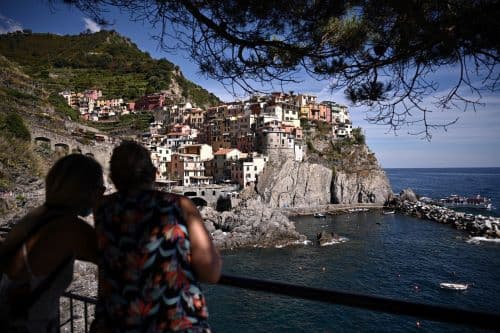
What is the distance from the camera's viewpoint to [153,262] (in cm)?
112

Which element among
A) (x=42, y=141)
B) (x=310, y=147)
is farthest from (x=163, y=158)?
(x=310, y=147)

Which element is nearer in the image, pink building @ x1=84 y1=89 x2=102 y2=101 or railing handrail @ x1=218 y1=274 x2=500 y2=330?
railing handrail @ x1=218 y1=274 x2=500 y2=330

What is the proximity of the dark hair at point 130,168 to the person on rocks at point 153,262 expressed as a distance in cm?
2

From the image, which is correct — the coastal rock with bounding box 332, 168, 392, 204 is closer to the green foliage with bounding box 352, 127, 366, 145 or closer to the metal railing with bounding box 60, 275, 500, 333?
the green foliage with bounding box 352, 127, 366, 145

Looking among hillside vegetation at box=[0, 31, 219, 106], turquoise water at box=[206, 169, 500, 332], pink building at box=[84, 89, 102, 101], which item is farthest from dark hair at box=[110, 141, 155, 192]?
hillside vegetation at box=[0, 31, 219, 106]

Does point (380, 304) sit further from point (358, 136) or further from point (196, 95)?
point (196, 95)

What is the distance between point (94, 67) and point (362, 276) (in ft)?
248

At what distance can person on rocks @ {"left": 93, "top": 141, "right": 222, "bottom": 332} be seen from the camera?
3.69 feet

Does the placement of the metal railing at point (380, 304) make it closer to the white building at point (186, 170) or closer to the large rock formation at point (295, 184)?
the white building at point (186, 170)

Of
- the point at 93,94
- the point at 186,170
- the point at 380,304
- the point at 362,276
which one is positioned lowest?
the point at 362,276

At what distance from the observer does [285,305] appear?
16484 millimetres

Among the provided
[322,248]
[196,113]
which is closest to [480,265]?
[322,248]

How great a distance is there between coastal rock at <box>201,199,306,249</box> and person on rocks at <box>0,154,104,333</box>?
25.3 m

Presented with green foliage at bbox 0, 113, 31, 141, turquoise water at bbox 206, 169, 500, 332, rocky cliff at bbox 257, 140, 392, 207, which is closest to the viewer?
turquoise water at bbox 206, 169, 500, 332
